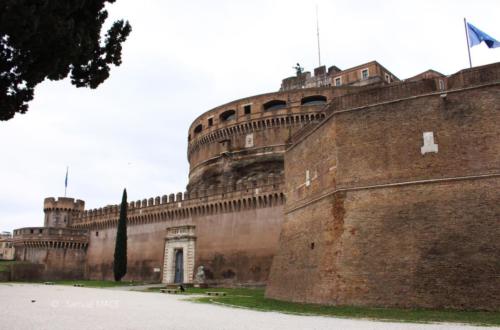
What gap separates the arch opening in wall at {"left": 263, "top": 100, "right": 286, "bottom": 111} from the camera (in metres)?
44.0

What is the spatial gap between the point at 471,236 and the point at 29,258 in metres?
47.8

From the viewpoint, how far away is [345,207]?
16875 mm

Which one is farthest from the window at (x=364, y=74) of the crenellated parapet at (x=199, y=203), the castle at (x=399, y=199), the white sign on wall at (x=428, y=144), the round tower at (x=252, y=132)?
the white sign on wall at (x=428, y=144)

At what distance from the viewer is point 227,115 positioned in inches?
1889

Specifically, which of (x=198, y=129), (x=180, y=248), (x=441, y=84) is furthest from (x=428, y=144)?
(x=198, y=129)

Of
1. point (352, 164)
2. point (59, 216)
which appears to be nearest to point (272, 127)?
point (352, 164)

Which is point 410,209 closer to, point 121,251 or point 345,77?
point 121,251

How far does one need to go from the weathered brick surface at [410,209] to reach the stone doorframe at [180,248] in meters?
21.1

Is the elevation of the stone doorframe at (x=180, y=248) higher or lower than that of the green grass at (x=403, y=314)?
higher

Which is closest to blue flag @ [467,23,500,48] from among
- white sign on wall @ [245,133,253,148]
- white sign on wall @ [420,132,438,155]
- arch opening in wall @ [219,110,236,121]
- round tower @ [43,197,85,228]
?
white sign on wall @ [420,132,438,155]

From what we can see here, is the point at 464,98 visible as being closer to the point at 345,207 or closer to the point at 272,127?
the point at 345,207

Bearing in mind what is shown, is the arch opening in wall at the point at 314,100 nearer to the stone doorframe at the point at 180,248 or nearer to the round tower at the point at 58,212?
the stone doorframe at the point at 180,248

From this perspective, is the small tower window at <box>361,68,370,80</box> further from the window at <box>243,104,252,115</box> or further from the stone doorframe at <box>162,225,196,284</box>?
the stone doorframe at <box>162,225,196,284</box>

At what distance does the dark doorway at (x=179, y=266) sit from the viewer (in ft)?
129
